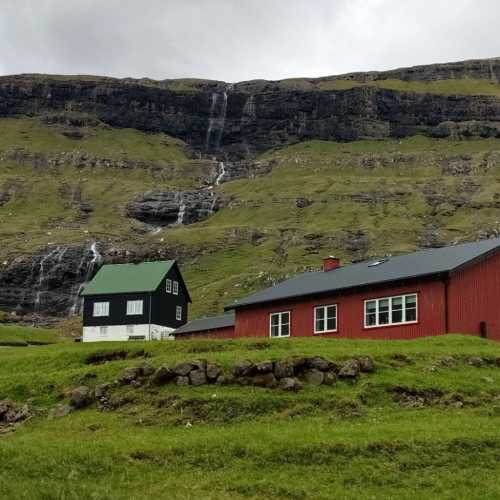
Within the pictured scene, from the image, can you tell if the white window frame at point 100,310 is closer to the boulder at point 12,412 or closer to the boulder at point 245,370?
the boulder at point 12,412

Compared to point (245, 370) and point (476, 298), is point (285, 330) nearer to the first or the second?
point (476, 298)

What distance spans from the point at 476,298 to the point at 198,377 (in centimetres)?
2392

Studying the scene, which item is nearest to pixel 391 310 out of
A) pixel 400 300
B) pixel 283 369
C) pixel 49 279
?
pixel 400 300

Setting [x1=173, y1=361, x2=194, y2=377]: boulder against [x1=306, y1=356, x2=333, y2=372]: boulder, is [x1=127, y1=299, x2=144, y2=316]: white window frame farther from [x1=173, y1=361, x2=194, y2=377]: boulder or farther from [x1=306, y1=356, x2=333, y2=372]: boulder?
[x1=306, y1=356, x2=333, y2=372]: boulder

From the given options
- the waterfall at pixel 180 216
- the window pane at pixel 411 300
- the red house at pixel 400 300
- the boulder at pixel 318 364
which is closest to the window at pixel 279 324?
the red house at pixel 400 300

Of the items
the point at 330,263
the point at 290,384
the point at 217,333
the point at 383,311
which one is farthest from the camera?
the point at 217,333

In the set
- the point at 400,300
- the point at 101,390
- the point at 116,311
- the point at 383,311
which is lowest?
the point at 101,390

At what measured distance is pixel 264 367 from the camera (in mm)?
28375

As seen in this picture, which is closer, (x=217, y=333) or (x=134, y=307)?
(x=217, y=333)

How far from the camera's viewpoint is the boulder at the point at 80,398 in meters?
28.3

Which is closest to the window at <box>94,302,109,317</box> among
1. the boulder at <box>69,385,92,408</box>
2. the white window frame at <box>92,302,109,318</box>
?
the white window frame at <box>92,302,109,318</box>

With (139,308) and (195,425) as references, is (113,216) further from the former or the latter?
(195,425)

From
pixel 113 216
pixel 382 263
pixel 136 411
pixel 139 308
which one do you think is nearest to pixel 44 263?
pixel 113 216

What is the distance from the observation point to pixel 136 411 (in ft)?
88.6
